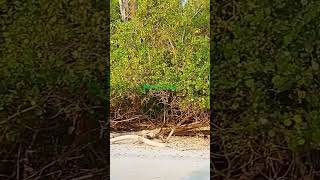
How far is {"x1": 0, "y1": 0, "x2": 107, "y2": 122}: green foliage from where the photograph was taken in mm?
2756

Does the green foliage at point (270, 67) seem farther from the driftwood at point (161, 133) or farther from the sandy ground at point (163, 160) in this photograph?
the driftwood at point (161, 133)

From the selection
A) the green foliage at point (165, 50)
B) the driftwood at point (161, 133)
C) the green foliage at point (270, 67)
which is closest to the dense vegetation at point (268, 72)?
the green foliage at point (270, 67)

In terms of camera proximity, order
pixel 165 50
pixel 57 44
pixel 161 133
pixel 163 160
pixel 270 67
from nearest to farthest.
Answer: pixel 270 67
pixel 57 44
pixel 163 160
pixel 165 50
pixel 161 133

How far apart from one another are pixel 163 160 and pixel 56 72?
5.47 m

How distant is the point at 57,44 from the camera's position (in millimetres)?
2756

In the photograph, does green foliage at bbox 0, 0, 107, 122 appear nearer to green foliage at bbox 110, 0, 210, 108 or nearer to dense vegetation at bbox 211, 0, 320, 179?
dense vegetation at bbox 211, 0, 320, 179

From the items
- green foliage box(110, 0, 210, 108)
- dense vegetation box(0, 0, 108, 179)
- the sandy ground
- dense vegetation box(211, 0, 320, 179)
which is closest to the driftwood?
the sandy ground

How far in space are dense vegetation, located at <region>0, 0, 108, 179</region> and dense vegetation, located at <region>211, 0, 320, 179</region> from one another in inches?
23.1

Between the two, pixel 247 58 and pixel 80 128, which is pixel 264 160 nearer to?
pixel 247 58

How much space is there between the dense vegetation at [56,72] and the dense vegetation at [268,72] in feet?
1.92

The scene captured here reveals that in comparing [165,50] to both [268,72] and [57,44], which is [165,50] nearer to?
[57,44]

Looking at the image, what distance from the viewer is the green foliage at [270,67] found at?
2.58 meters

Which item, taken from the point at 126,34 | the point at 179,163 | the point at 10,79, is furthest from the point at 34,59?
the point at 126,34

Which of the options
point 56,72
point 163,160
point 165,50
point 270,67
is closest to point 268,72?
point 270,67
